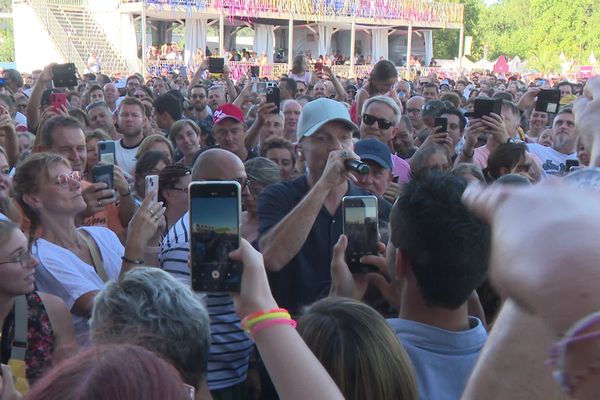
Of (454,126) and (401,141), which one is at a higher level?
(454,126)

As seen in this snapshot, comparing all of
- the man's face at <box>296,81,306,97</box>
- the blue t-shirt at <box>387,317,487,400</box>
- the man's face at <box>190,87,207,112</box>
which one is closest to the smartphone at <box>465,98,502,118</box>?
the blue t-shirt at <box>387,317,487,400</box>

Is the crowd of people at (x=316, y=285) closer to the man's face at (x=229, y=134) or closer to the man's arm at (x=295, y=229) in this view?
the man's arm at (x=295, y=229)

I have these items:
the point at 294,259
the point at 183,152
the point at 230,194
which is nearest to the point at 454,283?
the point at 230,194

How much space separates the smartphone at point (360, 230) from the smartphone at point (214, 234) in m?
0.65

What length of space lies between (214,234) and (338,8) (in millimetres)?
38165

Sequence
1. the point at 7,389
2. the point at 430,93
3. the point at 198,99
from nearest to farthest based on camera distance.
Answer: the point at 7,389, the point at 198,99, the point at 430,93

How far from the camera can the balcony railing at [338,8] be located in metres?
33.9

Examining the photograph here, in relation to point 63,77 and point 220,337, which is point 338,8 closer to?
point 63,77

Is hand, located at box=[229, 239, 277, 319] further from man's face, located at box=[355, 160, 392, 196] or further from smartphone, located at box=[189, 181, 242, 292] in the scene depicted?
man's face, located at box=[355, 160, 392, 196]

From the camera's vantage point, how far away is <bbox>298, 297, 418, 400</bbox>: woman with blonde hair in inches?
71.1

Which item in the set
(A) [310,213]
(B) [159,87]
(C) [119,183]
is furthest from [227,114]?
(B) [159,87]

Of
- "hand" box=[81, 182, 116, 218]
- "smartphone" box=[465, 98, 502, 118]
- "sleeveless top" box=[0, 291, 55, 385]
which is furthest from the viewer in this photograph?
"smartphone" box=[465, 98, 502, 118]

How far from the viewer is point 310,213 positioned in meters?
2.97

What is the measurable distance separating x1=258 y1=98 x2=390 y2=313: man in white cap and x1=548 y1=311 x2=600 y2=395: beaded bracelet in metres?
2.08
